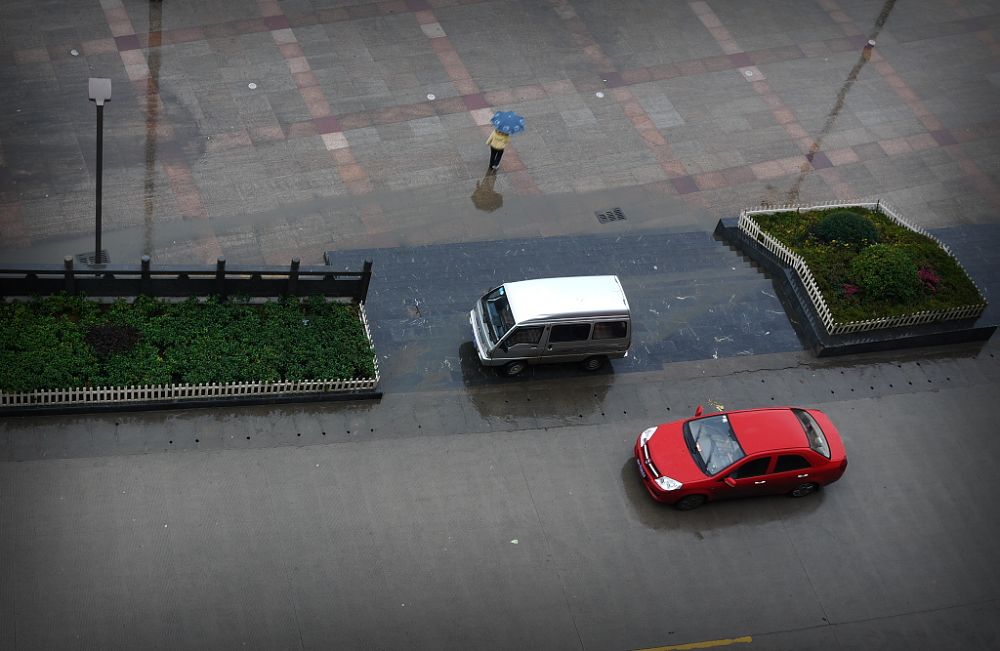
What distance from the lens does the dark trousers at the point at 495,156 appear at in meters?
27.6

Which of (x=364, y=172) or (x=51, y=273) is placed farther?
(x=364, y=172)

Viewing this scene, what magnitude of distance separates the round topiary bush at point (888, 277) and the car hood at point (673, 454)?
6858 mm

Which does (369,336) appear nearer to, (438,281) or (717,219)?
(438,281)

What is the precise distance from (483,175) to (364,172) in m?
3.06

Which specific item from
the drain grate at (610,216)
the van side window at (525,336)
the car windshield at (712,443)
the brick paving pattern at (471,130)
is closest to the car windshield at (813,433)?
the car windshield at (712,443)

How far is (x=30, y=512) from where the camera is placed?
1877 centimetres

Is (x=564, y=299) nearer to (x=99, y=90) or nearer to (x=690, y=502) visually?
(x=690, y=502)

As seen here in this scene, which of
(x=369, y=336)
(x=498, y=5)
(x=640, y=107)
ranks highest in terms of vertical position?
(x=498, y=5)

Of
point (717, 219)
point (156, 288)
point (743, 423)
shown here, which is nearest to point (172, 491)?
point (156, 288)

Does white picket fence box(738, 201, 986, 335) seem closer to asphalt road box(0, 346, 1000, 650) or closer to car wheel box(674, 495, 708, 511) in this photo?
asphalt road box(0, 346, 1000, 650)

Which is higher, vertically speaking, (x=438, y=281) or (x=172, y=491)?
(x=438, y=281)

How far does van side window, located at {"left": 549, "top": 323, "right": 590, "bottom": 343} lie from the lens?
2195cm

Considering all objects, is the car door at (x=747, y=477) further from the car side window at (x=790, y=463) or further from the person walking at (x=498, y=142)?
the person walking at (x=498, y=142)

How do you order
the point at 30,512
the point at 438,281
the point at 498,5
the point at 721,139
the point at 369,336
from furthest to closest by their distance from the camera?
the point at 498,5, the point at 721,139, the point at 438,281, the point at 369,336, the point at 30,512
